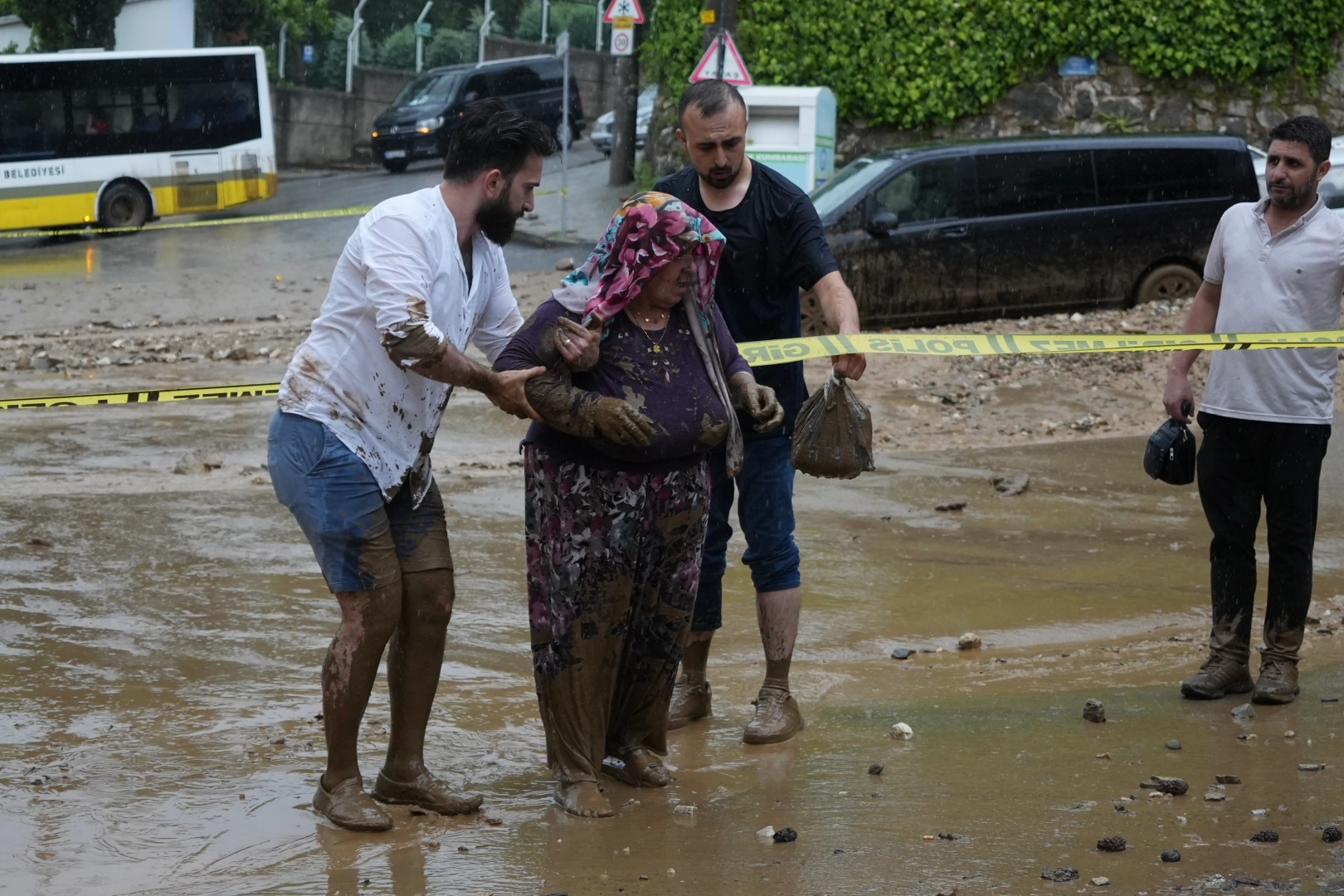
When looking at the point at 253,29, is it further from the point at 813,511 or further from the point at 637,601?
the point at 637,601

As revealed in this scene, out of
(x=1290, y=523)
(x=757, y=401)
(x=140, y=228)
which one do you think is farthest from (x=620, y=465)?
(x=140, y=228)

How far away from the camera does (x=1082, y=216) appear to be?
13656 mm

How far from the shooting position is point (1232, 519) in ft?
17.3

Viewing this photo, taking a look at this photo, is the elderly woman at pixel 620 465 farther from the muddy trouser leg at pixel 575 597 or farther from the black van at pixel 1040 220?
the black van at pixel 1040 220

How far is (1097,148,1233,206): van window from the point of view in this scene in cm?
1371

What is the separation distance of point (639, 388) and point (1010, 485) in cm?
474

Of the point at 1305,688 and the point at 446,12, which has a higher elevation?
the point at 446,12

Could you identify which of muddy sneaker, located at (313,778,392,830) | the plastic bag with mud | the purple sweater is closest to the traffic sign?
the plastic bag with mud

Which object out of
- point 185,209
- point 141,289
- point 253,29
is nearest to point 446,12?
point 253,29

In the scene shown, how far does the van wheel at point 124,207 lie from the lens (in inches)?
945

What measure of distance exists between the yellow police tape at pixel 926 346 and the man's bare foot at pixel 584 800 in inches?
53.9

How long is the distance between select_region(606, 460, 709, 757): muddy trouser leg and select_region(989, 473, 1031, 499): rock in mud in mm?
4327

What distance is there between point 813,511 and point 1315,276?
327 centimetres

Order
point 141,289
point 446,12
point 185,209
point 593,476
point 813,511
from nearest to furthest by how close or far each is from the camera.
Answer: point 593,476 → point 813,511 → point 141,289 → point 185,209 → point 446,12
